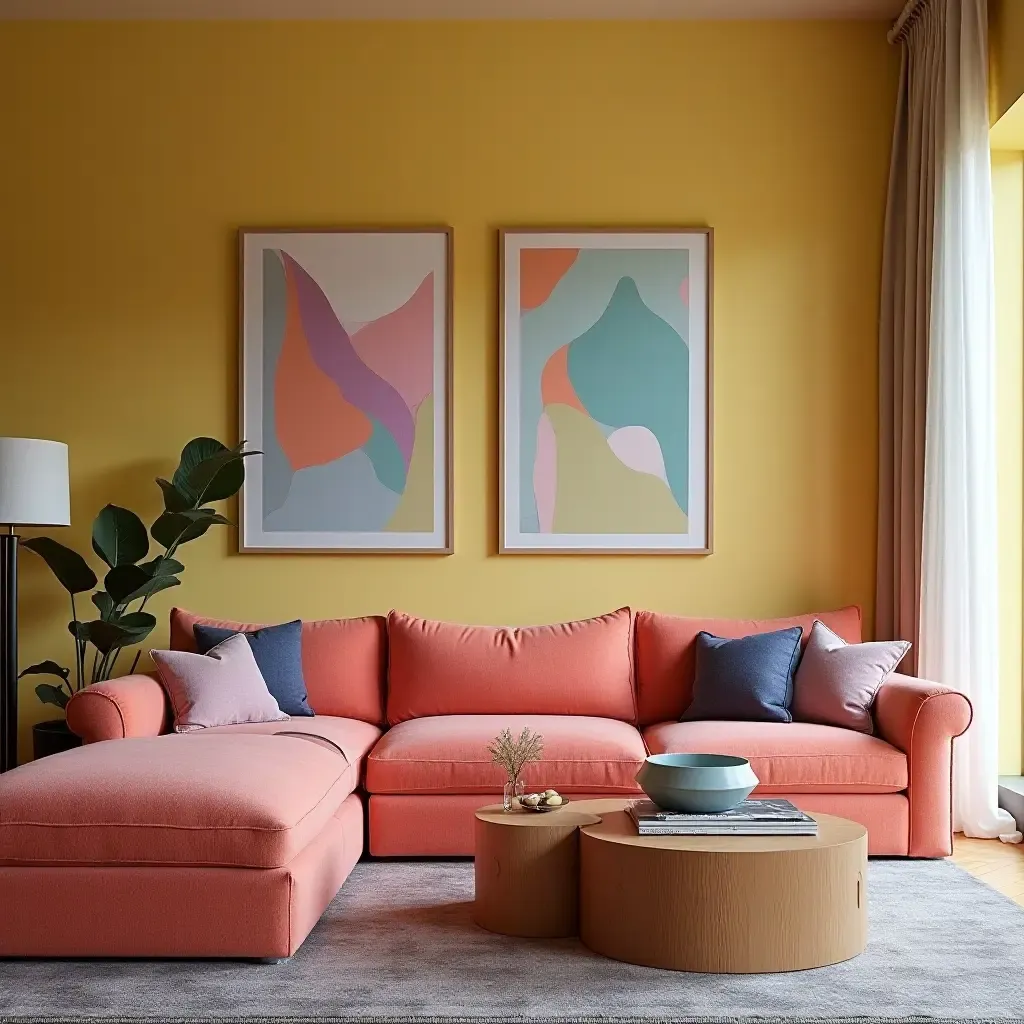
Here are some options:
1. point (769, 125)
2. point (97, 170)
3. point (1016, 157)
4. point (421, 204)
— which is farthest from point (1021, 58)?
point (97, 170)

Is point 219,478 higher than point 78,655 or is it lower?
higher

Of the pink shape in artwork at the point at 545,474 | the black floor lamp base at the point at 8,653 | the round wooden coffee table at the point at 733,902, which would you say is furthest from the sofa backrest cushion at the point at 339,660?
the round wooden coffee table at the point at 733,902

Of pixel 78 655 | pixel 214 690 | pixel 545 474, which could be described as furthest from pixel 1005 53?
pixel 78 655

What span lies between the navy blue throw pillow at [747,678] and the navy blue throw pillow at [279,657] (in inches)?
56.9

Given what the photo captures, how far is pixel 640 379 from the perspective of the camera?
5.01 metres

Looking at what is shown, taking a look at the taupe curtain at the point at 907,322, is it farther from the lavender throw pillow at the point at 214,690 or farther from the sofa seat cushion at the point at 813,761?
the lavender throw pillow at the point at 214,690

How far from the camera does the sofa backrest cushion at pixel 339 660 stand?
4.58m

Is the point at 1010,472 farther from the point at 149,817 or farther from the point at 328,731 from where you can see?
the point at 149,817

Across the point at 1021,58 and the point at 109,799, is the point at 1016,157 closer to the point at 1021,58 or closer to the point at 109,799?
the point at 1021,58

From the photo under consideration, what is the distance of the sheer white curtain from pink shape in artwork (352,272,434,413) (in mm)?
2026

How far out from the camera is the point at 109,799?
113 inches

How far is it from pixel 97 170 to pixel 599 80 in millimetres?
2179

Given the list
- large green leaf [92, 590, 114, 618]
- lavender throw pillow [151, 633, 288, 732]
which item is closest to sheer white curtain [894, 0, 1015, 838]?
lavender throw pillow [151, 633, 288, 732]

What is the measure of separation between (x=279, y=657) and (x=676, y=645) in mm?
1521
